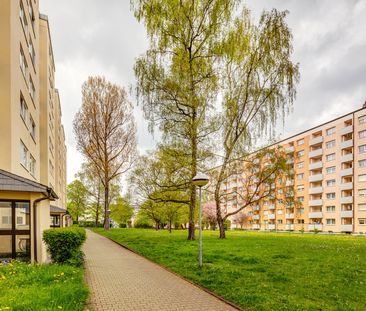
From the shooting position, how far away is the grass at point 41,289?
556 cm

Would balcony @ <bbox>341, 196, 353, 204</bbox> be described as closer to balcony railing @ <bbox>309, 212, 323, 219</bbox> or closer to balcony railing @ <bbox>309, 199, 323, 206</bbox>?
balcony railing @ <bbox>309, 199, 323, 206</bbox>

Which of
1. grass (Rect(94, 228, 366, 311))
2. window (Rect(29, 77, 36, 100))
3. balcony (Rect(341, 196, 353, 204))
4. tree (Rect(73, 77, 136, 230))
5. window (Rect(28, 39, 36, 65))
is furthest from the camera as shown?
balcony (Rect(341, 196, 353, 204))

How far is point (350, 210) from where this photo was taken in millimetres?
48625

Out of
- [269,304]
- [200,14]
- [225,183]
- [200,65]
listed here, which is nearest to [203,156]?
[225,183]

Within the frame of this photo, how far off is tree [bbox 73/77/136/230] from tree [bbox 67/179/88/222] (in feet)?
90.8

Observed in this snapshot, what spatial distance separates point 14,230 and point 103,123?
25052 millimetres

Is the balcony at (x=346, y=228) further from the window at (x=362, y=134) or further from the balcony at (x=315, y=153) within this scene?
the window at (x=362, y=134)

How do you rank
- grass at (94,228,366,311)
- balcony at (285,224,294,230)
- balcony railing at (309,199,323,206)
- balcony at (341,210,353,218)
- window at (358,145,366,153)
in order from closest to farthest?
grass at (94,228,366,311) → window at (358,145,366,153) → balcony at (341,210,353,218) → balcony railing at (309,199,323,206) → balcony at (285,224,294,230)

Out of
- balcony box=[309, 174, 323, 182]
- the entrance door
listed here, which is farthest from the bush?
balcony box=[309, 174, 323, 182]

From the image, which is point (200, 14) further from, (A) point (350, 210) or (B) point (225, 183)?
(A) point (350, 210)

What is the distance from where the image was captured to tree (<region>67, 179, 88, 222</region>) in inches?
2459

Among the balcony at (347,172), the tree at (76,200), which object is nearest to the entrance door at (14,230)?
the balcony at (347,172)

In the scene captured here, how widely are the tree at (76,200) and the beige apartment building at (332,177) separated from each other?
30.6 meters

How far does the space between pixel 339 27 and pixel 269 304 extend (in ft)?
44.3
